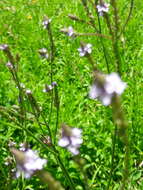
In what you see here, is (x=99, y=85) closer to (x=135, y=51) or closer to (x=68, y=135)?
(x=68, y=135)

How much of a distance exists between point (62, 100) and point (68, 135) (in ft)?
4.62

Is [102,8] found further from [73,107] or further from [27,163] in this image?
[73,107]

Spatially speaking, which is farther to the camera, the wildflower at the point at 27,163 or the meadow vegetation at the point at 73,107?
the meadow vegetation at the point at 73,107

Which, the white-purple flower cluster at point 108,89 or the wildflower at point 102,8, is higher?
the wildflower at point 102,8

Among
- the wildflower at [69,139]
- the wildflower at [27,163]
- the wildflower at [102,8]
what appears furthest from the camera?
the wildflower at [102,8]

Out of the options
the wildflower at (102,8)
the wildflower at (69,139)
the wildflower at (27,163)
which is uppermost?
the wildflower at (102,8)

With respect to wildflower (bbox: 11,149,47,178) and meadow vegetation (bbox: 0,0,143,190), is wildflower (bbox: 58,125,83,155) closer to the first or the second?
meadow vegetation (bbox: 0,0,143,190)

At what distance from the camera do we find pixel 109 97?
22.4 inches

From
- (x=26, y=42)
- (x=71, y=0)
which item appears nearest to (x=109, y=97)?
(x=26, y=42)

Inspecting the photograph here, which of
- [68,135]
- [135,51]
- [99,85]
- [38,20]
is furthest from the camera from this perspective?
[38,20]

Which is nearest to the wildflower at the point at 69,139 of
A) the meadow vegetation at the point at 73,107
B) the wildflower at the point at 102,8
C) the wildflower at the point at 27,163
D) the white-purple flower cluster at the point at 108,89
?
the meadow vegetation at the point at 73,107

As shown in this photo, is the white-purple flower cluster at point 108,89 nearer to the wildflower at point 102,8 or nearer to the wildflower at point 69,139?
the wildflower at point 69,139

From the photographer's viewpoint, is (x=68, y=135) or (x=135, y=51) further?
(x=135, y=51)

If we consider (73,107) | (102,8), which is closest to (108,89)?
(102,8)
